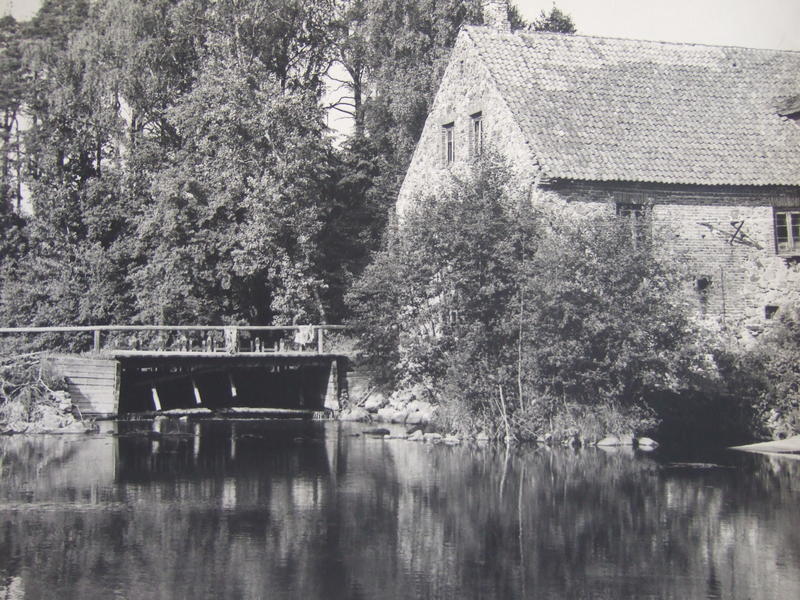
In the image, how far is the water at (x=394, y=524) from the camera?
38.6 ft

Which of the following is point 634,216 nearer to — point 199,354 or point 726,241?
point 726,241

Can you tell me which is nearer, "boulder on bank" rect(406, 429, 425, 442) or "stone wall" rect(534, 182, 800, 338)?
"boulder on bank" rect(406, 429, 425, 442)

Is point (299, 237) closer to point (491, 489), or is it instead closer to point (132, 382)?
point (132, 382)

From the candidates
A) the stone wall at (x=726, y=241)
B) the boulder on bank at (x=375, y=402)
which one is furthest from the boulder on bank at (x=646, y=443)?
the boulder on bank at (x=375, y=402)

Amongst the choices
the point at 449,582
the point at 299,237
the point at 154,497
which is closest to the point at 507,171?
the point at 299,237

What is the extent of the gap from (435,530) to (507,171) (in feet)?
46.1

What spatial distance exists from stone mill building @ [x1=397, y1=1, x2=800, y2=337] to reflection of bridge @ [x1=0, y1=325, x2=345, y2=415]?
25.1 ft

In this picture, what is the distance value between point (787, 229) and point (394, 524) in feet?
62.0

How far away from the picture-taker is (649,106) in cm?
3011

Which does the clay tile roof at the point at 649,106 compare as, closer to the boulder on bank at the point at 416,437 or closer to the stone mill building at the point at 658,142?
the stone mill building at the point at 658,142

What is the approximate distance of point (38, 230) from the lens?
38938mm

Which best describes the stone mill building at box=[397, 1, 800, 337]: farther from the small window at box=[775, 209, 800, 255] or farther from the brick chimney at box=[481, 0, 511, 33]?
the brick chimney at box=[481, 0, 511, 33]

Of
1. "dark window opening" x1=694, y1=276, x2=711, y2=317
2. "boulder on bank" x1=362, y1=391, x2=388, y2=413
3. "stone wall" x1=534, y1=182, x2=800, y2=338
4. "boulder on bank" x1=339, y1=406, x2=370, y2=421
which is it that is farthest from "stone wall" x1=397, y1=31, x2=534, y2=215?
"boulder on bank" x1=339, y1=406, x2=370, y2=421

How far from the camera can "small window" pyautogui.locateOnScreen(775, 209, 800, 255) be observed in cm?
2922
